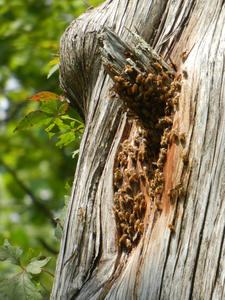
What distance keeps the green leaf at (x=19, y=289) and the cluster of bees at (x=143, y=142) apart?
771mm

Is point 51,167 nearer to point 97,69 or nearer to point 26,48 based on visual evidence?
point 26,48

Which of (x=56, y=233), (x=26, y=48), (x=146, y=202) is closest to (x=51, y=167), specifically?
(x=26, y=48)

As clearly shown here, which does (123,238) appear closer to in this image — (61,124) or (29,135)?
(61,124)

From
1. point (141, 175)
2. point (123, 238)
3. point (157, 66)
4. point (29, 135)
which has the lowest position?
point (123, 238)

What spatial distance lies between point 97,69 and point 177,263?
48.3 inches

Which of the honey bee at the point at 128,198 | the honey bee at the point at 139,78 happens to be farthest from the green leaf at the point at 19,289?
the honey bee at the point at 139,78

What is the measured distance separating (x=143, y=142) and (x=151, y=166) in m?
0.12

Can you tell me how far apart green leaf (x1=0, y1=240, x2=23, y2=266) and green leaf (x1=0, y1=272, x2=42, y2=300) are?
12 cm

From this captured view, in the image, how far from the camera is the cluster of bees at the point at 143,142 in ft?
7.45

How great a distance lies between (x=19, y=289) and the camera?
286cm

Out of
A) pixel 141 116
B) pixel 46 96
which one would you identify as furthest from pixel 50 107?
pixel 141 116

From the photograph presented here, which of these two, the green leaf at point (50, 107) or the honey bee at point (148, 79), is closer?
the honey bee at point (148, 79)

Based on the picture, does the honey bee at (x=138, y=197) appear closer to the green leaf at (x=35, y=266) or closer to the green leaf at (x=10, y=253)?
the green leaf at (x=35, y=266)

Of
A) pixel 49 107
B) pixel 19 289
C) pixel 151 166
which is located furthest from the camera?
pixel 49 107
